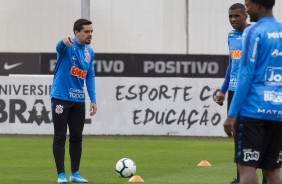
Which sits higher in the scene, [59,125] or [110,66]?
[59,125]

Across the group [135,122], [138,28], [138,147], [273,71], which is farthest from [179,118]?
[273,71]

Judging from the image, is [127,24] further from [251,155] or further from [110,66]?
[251,155]

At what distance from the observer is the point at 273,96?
7910 millimetres

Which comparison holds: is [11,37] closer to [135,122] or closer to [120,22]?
[120,22]

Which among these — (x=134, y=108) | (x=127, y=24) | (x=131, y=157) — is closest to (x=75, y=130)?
(x=131, y=157)

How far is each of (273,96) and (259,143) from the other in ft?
1.30

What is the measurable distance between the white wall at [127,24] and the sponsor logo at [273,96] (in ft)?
81.1

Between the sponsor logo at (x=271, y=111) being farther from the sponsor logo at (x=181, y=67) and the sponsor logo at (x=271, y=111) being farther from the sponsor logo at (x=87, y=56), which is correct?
the sponsor logo at (x=181, y=67)

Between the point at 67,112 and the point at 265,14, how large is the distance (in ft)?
15.5

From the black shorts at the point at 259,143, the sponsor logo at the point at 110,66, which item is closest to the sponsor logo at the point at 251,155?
the black shorts at the point at 259,143

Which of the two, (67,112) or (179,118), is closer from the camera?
(67,112)

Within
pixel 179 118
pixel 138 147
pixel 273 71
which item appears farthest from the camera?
pixel 179 118

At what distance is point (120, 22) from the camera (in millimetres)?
34125

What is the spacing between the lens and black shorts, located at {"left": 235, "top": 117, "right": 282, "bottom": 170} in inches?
311
